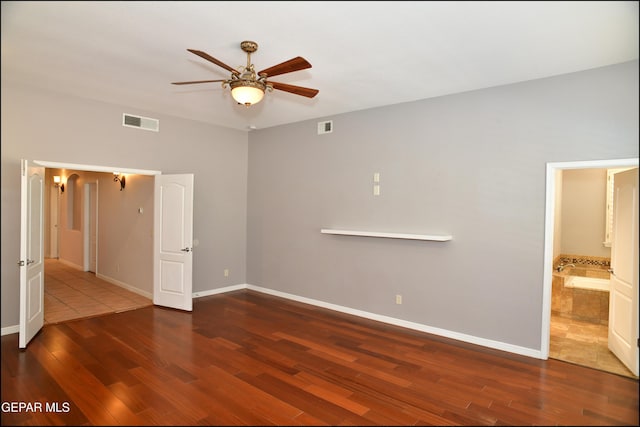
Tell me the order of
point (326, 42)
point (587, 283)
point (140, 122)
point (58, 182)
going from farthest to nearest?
point (58, 182)
point (587, 283)
point (140, 122)
point (326, 42)

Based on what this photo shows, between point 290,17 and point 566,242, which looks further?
point 566,242

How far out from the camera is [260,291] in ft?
22.3

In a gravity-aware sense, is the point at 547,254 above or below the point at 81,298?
above

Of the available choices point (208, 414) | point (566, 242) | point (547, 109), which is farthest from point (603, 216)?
point (208, 414)

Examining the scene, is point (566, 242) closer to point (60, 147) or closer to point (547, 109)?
point (547, 109)

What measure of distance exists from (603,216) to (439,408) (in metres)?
5.32

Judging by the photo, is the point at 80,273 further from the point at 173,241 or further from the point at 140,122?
the point at 140,122

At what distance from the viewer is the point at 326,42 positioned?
3.21 metres

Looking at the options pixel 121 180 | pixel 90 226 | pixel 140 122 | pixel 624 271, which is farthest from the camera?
pixel 90 226

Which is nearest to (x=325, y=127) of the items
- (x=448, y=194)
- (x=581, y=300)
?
(x=448, y=194)

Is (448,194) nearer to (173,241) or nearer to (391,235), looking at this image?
(391,235)

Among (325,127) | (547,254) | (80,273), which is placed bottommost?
(80,273)

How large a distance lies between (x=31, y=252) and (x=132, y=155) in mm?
1895

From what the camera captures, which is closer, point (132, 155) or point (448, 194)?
point (448, 194)
